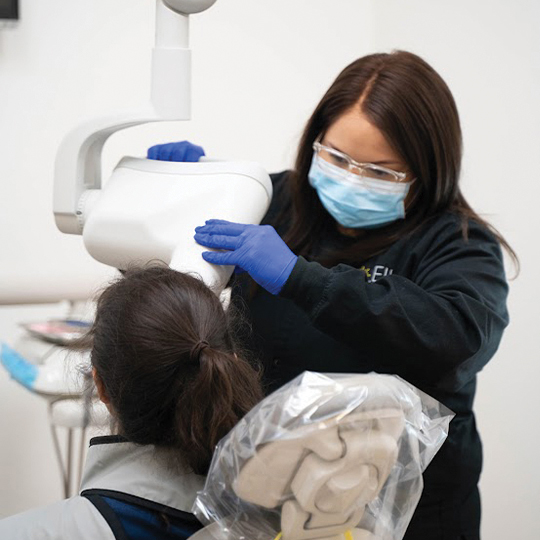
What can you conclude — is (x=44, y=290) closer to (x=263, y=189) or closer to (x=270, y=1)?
(x=263, y=189)

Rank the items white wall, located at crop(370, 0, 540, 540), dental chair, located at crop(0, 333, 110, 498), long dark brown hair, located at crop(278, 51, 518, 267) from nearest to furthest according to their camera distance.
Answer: long dark brown hair, located at crop(278, 51, 518, 267) < dental chair, located at crop(0, 333, 110, 498) < white wall, located at crop(370, 0, 540, 540)

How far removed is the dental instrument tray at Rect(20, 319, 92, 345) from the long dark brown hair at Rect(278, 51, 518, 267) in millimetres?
820

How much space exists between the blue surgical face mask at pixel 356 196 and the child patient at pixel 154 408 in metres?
0.48

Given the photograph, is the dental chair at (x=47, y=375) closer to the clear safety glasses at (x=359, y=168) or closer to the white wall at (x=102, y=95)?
the white wall at (x=102, y=95)

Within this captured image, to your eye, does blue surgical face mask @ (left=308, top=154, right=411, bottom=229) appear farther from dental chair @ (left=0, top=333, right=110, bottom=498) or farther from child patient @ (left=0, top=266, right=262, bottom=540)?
dental chair @ (left=0, top=333, right=110, bottom=498)

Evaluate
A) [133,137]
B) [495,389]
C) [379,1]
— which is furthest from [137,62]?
[495,389]

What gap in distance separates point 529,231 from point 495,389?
19.0 inches

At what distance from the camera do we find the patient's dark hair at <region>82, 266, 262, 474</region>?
0.95 m

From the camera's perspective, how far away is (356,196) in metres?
1.45

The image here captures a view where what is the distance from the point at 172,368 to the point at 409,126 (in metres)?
0.63

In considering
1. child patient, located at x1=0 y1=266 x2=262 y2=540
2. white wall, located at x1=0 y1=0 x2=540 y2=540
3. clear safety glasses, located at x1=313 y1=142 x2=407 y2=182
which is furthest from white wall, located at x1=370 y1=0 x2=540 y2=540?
child patient, located at x1=0 y1=266 x2=262 y2=540

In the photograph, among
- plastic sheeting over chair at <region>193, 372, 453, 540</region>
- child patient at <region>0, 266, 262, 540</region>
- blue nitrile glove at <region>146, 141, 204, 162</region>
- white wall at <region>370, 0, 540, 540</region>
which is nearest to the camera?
plastic sheeting over chair at <region>193, 372, 453, 540</region>

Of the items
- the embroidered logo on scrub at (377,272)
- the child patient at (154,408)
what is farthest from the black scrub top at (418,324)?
the child patient at (154,408)

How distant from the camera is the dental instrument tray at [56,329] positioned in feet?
6.97
